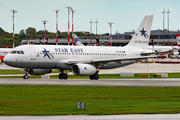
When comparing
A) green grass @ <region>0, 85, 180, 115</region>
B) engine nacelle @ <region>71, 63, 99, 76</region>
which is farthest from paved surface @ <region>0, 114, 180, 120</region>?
engine nacelle @ <region>71, 63, 99, 76</region>

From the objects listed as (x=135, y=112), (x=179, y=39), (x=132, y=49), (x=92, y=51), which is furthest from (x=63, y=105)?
(x=179, y=39)

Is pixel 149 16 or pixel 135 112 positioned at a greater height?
pixel 149 16

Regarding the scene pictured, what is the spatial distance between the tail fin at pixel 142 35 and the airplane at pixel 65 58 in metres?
3.40

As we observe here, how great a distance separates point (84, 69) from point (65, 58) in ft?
13.5

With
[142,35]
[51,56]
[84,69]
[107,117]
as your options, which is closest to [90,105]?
[107,117]

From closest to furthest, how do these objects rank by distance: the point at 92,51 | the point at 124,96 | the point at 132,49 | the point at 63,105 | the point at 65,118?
the point at 65,118
the point at 63,105
the point at 124,96
the point at 92,51
the point at 132,49

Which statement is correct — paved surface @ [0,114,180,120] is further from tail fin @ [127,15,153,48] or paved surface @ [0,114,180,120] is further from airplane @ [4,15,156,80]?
tail fin @ [127,15,153,48]

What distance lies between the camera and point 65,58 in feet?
173

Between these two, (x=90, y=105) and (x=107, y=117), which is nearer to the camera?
(x=107, y=117)

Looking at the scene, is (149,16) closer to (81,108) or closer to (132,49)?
(132,49)

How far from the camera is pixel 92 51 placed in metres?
56.3

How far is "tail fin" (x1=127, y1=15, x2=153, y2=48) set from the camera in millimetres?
63094

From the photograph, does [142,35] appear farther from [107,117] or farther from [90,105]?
[107,117]

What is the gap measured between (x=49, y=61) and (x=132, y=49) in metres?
15.9
